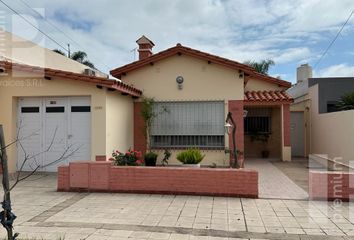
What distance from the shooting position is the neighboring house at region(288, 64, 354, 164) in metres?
14.4

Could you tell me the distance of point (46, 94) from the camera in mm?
12680

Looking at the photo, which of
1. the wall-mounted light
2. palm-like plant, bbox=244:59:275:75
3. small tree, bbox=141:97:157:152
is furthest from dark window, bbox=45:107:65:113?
palm-like plant, bbox=244:59:275:75

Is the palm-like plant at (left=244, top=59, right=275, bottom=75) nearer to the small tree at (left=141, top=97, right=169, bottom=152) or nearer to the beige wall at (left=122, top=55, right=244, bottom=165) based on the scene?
the beige wall at (left=122, top=55, right=244, bottom=165)

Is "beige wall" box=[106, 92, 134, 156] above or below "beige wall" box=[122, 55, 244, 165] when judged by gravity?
below

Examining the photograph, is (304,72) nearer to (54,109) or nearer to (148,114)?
(148,114)

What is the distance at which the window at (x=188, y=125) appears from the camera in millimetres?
14758

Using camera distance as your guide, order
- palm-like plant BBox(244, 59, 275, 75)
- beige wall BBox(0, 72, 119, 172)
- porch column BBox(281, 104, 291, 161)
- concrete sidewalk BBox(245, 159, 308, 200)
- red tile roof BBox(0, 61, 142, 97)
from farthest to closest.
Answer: palm-like plant BBox(244, 59, 275, 75) < porch column BBox(281, 104, 291, 161) < beige wall BBox(0, 72, 119, 172) < red tile roof BBox(0, 61, 142, 97) < concrete sidewalk BBox(245, 159, 308, 200)

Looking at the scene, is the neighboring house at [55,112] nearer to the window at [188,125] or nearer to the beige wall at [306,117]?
the window at [188,125]

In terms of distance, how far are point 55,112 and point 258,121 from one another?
12.8m

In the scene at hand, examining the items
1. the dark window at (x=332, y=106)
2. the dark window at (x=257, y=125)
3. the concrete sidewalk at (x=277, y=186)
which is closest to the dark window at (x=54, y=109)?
the concrete sidewalk at (x=277, y=186)

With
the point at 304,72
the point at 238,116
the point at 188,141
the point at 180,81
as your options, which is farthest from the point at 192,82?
the point at 304,72

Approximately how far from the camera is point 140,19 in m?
16.4

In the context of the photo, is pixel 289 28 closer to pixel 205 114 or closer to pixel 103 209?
pixel 205 114

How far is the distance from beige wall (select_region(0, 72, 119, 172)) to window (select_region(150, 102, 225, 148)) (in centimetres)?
356
